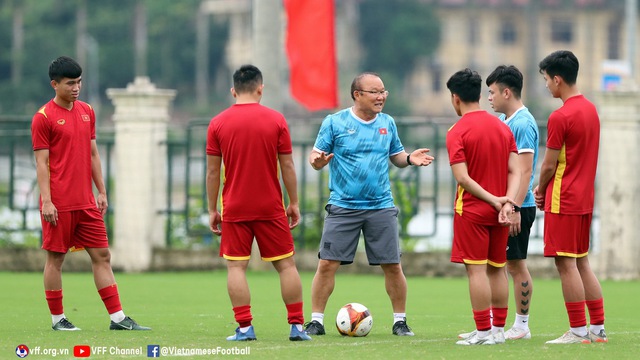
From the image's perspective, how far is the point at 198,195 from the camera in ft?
57.0

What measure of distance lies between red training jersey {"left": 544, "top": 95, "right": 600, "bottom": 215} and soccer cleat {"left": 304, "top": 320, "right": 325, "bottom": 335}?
1866mm

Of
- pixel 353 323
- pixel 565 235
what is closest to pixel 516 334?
pixel 565 235

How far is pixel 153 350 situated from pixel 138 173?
851cm

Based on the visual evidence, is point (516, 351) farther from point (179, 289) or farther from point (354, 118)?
point (179, 289)

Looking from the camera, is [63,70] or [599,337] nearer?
[599,337]

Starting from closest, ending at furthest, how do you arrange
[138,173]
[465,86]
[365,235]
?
[465,86], [365,235], [138,173]

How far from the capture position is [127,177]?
1717 cm

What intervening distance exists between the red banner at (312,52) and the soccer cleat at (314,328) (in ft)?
25.0

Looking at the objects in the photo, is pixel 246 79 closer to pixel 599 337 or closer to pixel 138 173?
pixel 599 337

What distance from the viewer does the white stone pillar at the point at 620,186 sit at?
16234mm

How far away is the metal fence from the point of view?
56.1 feet

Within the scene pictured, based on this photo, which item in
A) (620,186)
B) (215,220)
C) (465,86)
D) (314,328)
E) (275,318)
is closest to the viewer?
(465,86)

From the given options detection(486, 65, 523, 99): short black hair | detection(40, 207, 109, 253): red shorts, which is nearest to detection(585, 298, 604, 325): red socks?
detection(486, 65, 523, 99): short black hair

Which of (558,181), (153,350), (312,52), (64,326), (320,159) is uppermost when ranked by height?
(312,52)
